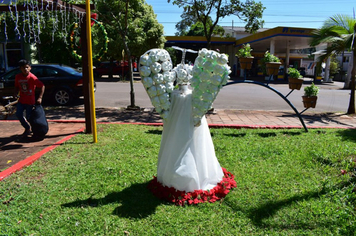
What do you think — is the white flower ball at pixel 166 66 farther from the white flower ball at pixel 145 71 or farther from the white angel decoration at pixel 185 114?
the white flower ball at pixel 145 71

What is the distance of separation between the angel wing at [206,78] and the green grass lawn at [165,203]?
1175mm

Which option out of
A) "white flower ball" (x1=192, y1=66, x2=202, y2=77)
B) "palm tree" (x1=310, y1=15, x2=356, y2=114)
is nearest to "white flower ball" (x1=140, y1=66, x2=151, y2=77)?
"white flower ball" (x1=192, y1=66, x2=202, y2=77)

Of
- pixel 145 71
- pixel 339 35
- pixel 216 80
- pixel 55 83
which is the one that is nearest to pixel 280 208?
pixel 216 80

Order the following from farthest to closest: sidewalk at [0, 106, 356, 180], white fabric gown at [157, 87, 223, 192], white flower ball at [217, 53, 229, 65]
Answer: sidewalk at [0, 106, 356, 180] → white fabric gown at [157, 87, 223, 192] → white flower ball at [217, 53, 229, 65]

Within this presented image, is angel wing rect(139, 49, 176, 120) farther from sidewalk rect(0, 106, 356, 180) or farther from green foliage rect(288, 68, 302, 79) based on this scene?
green foliage rect(288, 68, 302, 79)

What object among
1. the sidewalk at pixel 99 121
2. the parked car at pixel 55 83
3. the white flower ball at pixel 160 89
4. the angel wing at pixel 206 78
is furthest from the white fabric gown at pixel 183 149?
the parked car at pixel 55 83

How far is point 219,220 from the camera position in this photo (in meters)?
3.04

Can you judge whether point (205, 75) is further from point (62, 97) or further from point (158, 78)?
point (62, 97)

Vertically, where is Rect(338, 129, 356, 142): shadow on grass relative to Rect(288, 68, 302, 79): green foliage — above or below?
below

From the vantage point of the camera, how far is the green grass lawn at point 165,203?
2.91m

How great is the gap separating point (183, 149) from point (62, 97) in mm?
8291

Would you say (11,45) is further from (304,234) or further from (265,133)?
(304,234)

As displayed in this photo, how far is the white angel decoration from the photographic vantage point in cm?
314

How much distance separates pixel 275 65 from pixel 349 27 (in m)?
4.80
